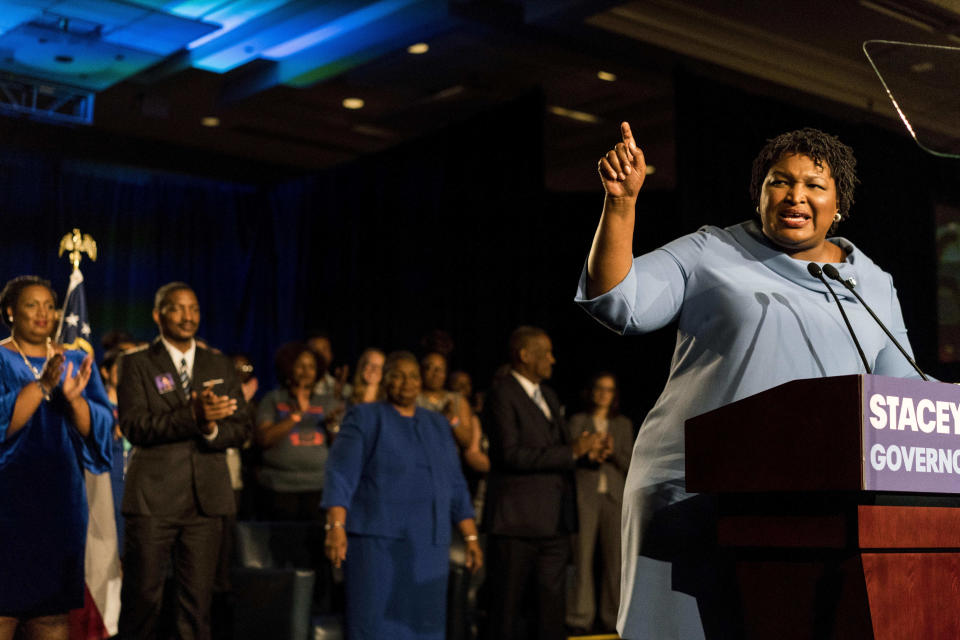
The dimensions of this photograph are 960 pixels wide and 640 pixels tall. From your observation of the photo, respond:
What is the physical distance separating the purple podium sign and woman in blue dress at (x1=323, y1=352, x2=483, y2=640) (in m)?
3.14

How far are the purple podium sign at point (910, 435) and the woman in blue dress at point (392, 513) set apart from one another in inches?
124

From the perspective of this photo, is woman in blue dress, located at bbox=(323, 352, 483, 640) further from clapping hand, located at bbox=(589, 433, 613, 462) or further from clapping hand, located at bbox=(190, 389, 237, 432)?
clapping hand, located at bbox=(589, 433, 613, 462)

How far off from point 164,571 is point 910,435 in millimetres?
3438

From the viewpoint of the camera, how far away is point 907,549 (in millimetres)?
1477

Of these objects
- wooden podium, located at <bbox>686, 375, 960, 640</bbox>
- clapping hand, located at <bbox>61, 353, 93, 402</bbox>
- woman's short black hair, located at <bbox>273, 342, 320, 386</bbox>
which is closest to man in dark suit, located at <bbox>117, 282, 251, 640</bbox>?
clapping hand, located at <bbox>61, 353, 93, 402</bbox>

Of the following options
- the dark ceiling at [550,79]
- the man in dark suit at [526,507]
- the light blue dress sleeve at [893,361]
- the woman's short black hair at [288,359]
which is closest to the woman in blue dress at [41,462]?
the man in dark suit at [526,507]

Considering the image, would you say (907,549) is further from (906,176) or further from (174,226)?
(174,226)

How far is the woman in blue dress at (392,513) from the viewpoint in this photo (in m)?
4.36

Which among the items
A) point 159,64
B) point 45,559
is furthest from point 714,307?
point 159,64

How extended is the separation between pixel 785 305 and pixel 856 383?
457 millimetres

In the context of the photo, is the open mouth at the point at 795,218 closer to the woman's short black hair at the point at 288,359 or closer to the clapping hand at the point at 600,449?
the clapping hand at the point at 600,449

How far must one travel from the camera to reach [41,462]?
382 centimetres

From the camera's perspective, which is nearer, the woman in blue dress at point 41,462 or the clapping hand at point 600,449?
the woman in blue dress at point 41,462

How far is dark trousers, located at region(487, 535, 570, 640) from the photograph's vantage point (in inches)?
189
